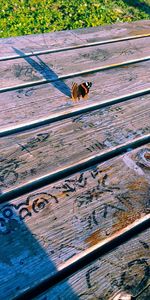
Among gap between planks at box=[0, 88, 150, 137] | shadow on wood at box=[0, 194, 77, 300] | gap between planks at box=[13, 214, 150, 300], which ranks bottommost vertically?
gap between planks at box=[13, 214, 150, 300]

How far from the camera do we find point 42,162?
4.58ft

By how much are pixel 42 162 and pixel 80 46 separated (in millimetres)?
1293

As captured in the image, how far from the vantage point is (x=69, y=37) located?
2.53 metres

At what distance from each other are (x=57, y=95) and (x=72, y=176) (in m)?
0.64

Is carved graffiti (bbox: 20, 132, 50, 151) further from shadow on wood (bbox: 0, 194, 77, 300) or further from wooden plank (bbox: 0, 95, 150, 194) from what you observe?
shadow on wood (bbox: 0, 194, 77, 300)

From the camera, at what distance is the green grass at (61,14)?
4.77m

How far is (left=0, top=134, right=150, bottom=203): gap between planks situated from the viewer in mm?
1252

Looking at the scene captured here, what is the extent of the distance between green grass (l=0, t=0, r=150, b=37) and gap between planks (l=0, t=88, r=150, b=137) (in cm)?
302

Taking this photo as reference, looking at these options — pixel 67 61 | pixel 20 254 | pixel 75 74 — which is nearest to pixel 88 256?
pixel 20 254

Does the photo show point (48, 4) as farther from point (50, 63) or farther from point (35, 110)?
point (35, 110)

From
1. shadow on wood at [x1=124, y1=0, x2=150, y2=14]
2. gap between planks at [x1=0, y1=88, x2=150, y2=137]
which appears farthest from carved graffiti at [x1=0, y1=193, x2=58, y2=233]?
shadow on wood at [x1=124, y1=0, x2=150, y2=14]

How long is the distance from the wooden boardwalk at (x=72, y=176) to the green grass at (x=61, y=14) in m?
2.67

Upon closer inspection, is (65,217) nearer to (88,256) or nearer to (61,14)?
(88,256)

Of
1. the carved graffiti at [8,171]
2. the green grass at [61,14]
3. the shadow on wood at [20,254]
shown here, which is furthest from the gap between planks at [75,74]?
the green grass at [61,14]
